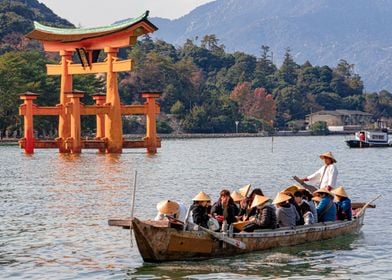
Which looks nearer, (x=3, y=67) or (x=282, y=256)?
(x=282, y=256)

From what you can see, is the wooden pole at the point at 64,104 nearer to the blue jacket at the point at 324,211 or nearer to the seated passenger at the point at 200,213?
the blue jacket at the point at 324,211

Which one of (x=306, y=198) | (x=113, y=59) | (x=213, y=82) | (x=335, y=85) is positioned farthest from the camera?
(x=335, y=85)

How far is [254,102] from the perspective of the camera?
146750 mm

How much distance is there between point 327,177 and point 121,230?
4.79m

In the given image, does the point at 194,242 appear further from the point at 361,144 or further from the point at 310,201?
the point at 361,144

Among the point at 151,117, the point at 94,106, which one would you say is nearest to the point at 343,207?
the point at 94,106

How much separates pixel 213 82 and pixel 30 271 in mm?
146848

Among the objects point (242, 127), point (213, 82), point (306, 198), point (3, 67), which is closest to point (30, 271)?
point (306, 198)

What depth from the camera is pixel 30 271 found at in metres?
15.0

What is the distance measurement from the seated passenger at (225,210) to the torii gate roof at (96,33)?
35.9 metres

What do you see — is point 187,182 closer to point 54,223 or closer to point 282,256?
point 54,223

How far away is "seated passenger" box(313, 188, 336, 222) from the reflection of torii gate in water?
35.0 meters

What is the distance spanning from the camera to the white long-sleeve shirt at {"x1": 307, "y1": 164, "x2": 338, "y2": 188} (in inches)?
749

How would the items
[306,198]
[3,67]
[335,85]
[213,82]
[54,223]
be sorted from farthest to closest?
[335,85] < [213,82] < [3,67] < [54,223] < [306,198]
